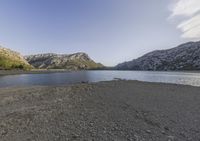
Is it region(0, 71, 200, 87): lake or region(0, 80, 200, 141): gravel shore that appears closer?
region(0, 80, 200, 141): gravel shore

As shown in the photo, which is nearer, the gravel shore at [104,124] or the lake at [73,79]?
the gravel shore at [104,124]

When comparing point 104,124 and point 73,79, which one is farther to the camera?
point 73,79

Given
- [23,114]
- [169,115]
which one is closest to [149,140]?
[169,115]

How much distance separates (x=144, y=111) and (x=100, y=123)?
15.2 ft

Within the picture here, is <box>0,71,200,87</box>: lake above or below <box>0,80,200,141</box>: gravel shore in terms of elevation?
below

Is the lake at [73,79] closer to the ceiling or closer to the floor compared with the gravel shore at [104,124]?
closer to the floor

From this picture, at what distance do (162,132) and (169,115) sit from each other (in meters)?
3.86

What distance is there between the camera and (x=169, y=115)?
13539 millimetres

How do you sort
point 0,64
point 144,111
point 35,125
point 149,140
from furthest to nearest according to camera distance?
point 0,64
point 144,111
point 35,125
point 149,140

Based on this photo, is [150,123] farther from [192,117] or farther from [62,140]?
[62,140]

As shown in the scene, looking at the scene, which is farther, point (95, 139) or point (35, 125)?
point (35, 125)

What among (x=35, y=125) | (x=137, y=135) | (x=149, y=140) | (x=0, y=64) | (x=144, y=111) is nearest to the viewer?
(x=149, y=140)

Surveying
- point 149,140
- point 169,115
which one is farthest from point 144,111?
point 149,140

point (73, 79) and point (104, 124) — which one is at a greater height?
point (104, 124)
